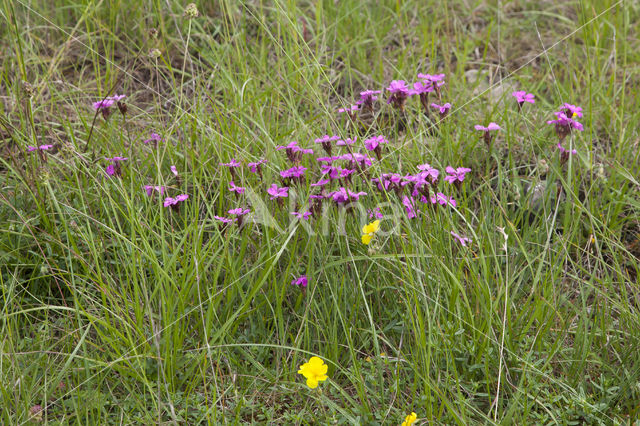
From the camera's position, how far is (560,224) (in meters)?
2.34

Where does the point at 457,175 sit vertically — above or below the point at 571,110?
below

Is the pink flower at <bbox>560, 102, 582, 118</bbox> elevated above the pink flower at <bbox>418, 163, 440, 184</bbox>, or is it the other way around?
the pink flower at <bbox>560, 102, 582, 118</bbox>

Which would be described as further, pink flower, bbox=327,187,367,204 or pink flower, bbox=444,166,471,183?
pink flower, bbox=444,166,471,183

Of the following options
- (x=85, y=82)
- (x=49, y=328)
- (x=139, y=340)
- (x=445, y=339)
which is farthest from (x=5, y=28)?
(x=445, y=339)

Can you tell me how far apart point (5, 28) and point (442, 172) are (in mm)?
2255

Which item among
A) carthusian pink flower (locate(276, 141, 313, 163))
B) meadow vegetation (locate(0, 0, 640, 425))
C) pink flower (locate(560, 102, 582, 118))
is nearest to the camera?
meadow vegetation (locate(0, 0, 640, 425))

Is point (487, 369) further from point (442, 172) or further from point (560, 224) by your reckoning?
point (560, 224)

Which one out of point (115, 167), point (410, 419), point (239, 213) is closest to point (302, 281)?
point (239, 213)

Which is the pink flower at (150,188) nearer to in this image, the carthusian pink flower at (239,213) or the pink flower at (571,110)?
the carthusian pink flower at (239,213)

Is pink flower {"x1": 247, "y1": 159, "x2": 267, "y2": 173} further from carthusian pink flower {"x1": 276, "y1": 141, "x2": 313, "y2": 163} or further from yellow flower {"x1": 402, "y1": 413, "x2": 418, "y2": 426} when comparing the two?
yellow flower {"x1": 402, "y1": 413, "x2": 418, "y2": 426}

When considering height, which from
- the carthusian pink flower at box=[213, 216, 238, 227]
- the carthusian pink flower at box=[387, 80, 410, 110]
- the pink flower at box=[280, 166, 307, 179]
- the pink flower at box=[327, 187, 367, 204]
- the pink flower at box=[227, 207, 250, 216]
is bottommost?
the carthusian pink flower at box=[213, 216, 238, 227]

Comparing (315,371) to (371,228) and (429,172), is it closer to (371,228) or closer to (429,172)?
(371,228)

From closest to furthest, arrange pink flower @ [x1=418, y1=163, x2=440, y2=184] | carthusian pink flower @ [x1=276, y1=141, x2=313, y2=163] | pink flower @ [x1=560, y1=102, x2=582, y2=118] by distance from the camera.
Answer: pink flower @ [x1=418, y1=163, x2=440, y2=184] < carthusian pink flower @ [x1=276, y1=141, x2=313, y2=163] < pink flower @ [x1=560, y1=102, x2=582, y2=118]

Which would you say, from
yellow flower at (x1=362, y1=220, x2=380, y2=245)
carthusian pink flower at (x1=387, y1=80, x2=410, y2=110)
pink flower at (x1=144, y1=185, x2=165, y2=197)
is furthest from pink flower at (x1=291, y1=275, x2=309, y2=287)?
carthusian pink flower at (x1=387, y1=80, x2=410, y2=110)
